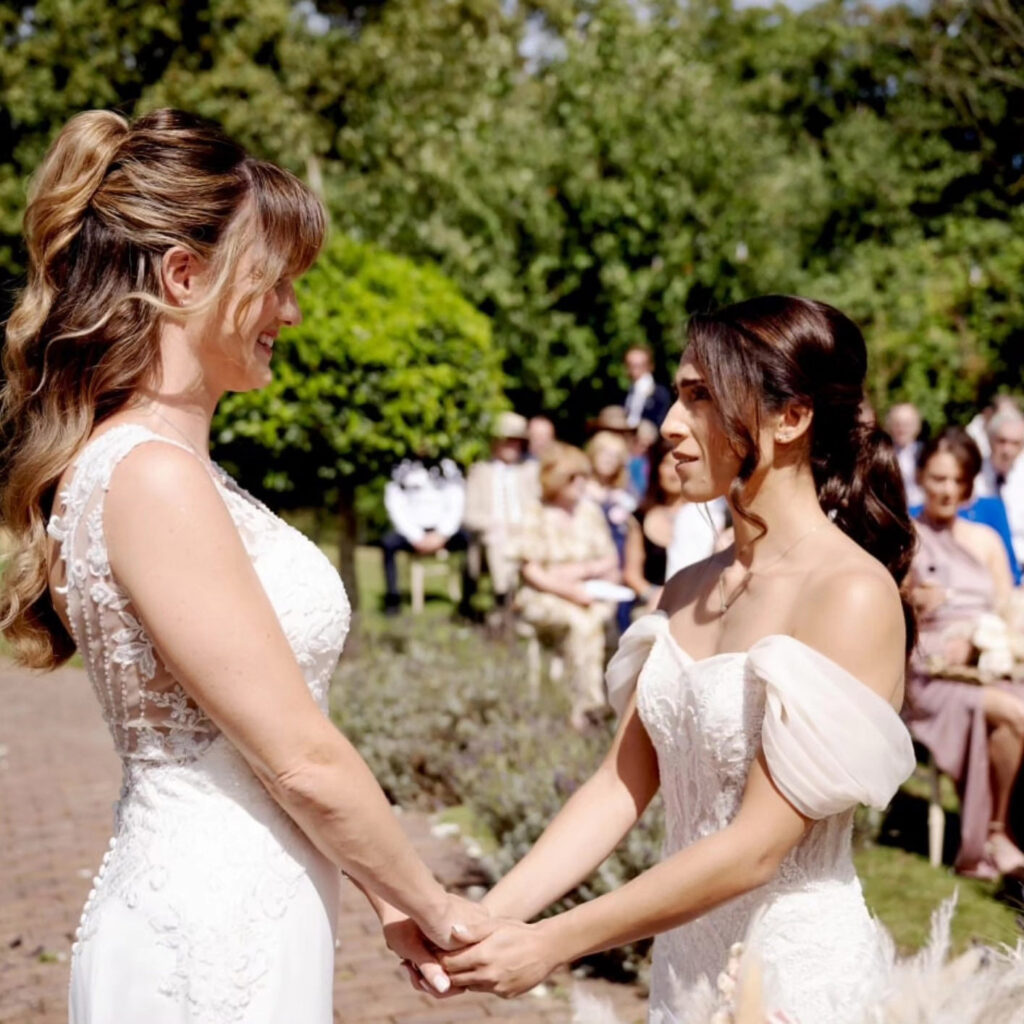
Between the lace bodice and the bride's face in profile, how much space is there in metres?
0.78

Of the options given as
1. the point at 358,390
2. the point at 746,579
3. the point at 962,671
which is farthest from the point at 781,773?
the point at 358,390

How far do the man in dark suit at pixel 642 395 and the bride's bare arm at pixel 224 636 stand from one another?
9.41 meters

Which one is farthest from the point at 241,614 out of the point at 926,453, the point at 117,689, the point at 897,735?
the point at 926,453

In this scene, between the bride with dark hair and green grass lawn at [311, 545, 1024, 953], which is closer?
the bride with dark hair

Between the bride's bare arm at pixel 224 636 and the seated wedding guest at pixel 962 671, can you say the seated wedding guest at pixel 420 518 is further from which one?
the bride's bare arm at pixel 224 636

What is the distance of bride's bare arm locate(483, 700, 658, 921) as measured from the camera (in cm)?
279

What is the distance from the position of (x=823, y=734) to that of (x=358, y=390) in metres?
7.08

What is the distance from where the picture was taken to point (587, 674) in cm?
869

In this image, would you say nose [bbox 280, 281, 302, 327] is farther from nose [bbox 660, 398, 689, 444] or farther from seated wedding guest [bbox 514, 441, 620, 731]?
seated wedding guest [bbox 514, 441, 620, 731]

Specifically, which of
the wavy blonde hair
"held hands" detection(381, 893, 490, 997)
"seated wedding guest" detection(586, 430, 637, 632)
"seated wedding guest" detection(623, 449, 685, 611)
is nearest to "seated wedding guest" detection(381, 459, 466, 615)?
"seated wedding guest" detection(586, 430, 637, 632)

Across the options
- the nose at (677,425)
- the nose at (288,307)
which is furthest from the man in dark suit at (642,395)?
the nose at (288,307)

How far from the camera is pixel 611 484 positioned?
34.4ft

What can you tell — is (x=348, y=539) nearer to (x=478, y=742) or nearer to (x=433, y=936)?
(x=478, y=742)

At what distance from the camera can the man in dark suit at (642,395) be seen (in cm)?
1149
